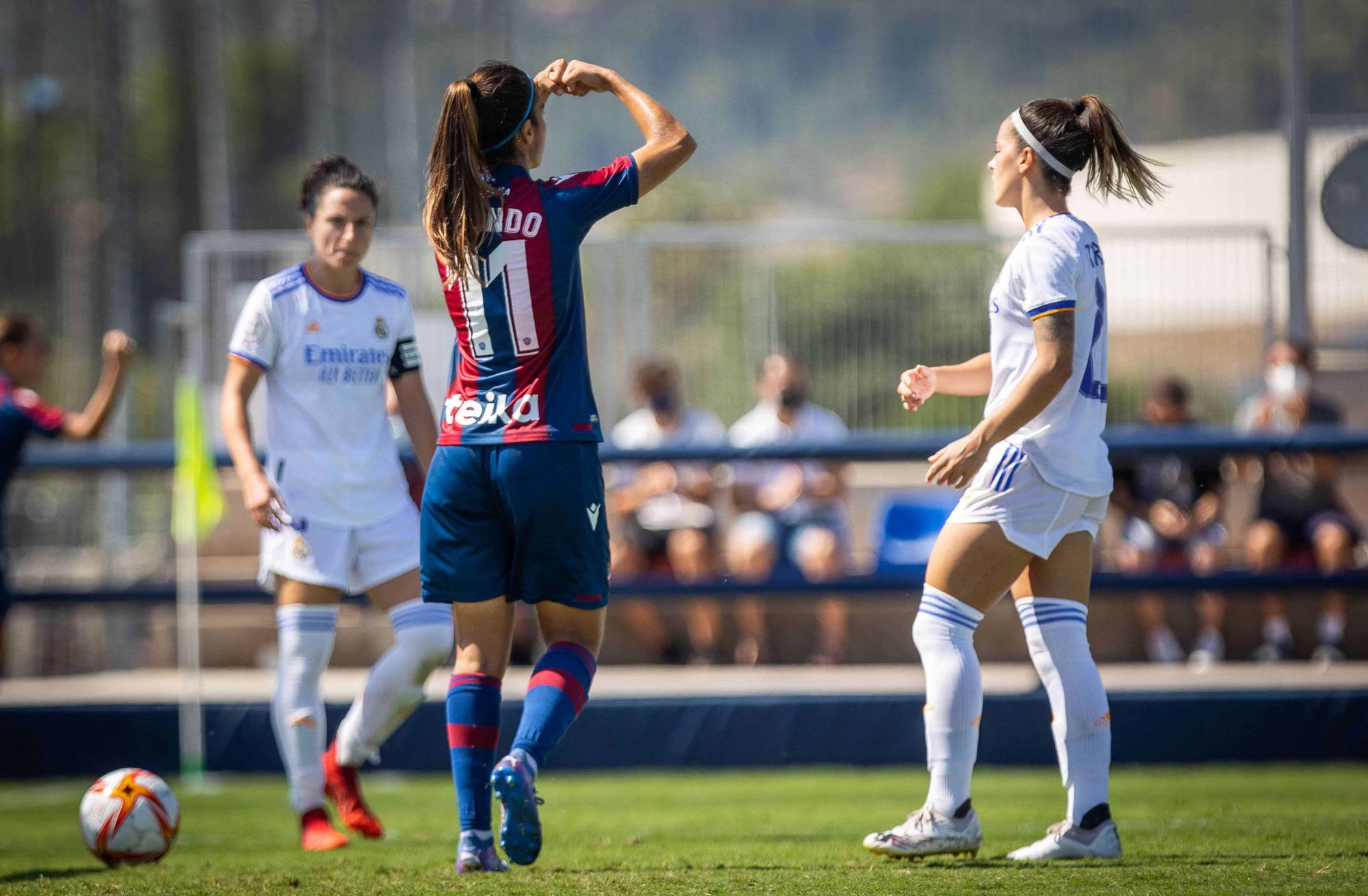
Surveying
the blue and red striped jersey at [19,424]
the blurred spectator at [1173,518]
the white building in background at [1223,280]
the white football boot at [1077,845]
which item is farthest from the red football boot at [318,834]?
the white building in background at [1223,280]

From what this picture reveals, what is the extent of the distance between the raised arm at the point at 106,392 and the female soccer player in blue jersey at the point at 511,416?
2.82 m

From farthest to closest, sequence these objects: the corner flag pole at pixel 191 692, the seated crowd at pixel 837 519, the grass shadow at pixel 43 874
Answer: the seated crowd at pixel 837 519
the corner flag pole at pixel 191 692
the grass shadow at pixel 43 874

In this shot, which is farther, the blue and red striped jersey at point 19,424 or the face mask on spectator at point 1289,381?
the face mask on spectator at point 1289,381

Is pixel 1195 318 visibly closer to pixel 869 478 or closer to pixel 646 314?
pixel 869 478

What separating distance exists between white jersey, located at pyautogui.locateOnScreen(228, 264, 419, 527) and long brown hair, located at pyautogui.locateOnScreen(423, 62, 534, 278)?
4.36ft

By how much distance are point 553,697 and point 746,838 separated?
140cm

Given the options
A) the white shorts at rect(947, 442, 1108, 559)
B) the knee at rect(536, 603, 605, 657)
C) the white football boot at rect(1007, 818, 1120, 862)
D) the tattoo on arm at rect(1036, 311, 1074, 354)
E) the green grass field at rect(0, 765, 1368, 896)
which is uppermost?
the tattoo on arm at rect(1036, 311, 1074, 354)

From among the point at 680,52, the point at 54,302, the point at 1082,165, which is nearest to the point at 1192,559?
the point at 1082,165

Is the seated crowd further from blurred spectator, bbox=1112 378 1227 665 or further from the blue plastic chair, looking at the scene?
the blue plastic chair

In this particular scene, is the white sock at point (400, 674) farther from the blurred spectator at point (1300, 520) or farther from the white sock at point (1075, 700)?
the blurred spectator at point (1300, 520)

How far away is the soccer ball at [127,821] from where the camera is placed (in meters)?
4.66

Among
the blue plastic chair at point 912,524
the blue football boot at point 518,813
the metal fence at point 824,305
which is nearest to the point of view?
the blue football boot at point 518,813

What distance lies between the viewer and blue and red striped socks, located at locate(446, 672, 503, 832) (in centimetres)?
398

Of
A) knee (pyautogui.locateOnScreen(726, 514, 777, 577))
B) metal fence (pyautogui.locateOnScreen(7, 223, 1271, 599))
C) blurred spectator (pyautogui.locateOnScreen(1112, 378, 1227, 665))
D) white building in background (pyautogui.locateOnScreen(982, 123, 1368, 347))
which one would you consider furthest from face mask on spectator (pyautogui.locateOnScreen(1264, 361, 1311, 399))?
knee (pyautogui.locateOnScreen(726, 514, 777, 577))
